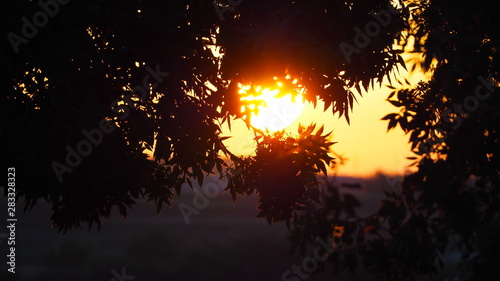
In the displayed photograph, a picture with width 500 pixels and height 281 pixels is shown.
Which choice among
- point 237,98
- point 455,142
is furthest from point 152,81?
point 455,142

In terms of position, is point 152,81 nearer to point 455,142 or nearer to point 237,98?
point 237,98

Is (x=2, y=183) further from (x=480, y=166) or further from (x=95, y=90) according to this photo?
(x=480, y=166)

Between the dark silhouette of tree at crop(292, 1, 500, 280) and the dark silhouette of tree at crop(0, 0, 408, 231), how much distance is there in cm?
87

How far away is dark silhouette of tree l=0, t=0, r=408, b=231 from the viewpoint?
332 inches

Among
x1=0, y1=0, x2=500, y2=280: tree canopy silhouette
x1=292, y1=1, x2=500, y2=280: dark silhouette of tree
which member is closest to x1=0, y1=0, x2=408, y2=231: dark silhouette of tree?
x1=0, y1=0, x2=500, y2=280: tree canopy silhouette

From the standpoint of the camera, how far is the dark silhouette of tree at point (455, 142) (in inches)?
328

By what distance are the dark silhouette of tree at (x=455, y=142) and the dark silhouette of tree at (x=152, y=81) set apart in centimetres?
87

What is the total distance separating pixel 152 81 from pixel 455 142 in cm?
428

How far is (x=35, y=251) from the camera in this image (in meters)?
40.7

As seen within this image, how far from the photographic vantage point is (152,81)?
370 inches

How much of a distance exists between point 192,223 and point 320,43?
46.8 metres

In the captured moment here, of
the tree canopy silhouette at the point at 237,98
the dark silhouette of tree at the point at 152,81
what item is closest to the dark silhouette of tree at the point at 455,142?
the tree canopy silhouette at the point at 237,98

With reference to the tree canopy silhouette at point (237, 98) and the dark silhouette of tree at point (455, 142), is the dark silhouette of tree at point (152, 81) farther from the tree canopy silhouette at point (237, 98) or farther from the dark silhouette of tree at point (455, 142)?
the dark silhouette of tree at point (455, 142)

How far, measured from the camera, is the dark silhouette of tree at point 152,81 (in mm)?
8438
